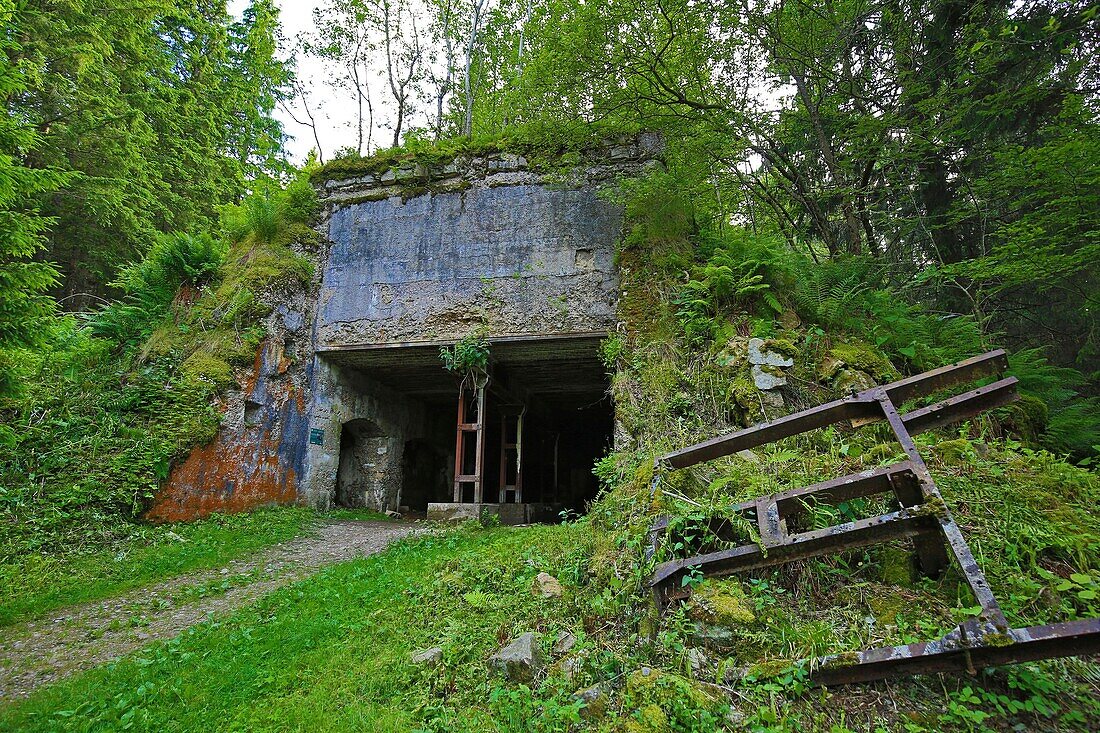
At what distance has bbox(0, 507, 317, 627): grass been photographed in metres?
5.04

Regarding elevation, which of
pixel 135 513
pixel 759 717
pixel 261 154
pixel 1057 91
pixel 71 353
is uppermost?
pixel 261 154

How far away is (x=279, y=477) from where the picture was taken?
882 cm

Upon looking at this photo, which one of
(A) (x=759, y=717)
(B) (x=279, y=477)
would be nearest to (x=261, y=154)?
(B) (x=279, y=477)

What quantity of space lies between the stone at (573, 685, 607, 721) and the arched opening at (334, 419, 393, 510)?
28.8 ft

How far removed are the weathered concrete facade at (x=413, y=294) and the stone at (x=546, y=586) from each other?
480cm

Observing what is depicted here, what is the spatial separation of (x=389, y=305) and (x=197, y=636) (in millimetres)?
6198

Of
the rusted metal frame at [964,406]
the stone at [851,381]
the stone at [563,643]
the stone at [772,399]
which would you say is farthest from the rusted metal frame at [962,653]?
the stone at [851,381]

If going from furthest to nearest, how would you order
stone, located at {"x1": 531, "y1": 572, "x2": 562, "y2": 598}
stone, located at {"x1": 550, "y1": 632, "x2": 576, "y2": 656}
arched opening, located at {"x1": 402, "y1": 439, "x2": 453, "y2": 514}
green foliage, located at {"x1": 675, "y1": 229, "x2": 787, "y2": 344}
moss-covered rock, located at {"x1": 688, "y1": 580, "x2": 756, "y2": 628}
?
arched opening, located at {"x1": 402, "y1": 439, "x2": 453, "y2": 514} < green foliage, located at {"x1": 675, "y1": 229, "x2": 787, "y2": 344} < stone, located at {"x1": 531, "y1": 572, "x2": 562, "y2": 598} < stone, located at {"x1": 550, "y1": 632, "x2": 576, "y2": 656} < moss-covered rock, located at {"x1": 688, "y1": 580, "x2": 756, "y2": 628}

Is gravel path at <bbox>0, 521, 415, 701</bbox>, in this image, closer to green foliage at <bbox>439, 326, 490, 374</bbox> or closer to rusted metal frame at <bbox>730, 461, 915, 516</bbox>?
green foliage at <bbox>439, 326, 490, 374</bbox>

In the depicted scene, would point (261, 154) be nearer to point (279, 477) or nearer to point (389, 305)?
point (389, 305)

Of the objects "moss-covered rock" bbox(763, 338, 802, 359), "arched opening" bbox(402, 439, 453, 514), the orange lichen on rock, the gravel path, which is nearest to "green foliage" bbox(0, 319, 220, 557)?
the orange lichen on rock

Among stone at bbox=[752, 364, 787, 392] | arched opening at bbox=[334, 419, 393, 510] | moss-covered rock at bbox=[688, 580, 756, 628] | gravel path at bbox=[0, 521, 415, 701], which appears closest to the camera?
moss-covered rock at bbox=[688, 580, 756, 628]

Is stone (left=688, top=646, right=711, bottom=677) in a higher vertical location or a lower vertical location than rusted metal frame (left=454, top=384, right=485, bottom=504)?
lower

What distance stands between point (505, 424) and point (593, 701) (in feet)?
29.7
